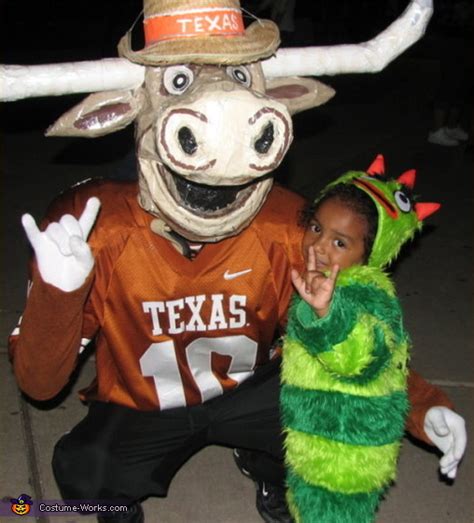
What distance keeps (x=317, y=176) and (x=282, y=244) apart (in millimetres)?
3626

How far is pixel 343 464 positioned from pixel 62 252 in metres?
0.94

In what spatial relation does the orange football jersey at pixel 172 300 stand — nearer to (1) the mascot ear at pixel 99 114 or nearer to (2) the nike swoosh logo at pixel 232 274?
(2) the nike swoosh logo at pixel 232 274

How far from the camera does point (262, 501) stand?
2854 millimetres

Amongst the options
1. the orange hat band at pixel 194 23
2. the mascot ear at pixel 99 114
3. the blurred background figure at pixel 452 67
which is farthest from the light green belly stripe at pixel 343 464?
the blurred background figure at pixel 452 67

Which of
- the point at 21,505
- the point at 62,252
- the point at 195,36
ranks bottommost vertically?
the point at 21,505

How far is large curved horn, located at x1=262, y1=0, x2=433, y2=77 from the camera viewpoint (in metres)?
2.26

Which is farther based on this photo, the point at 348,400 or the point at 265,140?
the point at 348,400

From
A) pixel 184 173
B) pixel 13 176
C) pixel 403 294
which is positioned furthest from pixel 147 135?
pixel 13 176

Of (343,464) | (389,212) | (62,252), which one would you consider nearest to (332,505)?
(343,464)

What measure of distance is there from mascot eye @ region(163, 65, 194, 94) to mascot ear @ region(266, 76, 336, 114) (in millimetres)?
275

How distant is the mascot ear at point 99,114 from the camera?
218cm

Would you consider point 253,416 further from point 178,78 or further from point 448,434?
point 178,78

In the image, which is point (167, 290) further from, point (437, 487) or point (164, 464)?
point (437, 487)

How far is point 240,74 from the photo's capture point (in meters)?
2.19
